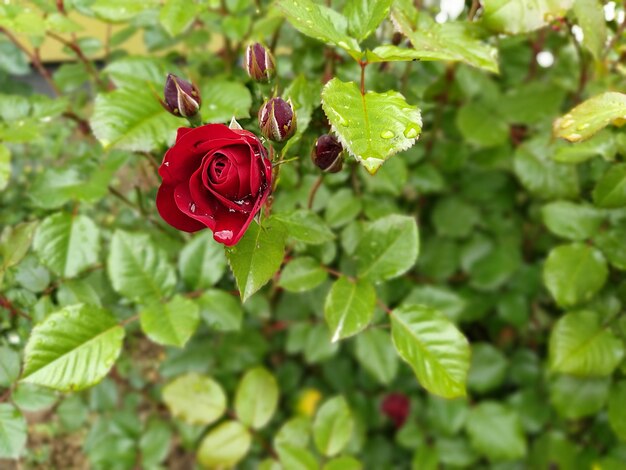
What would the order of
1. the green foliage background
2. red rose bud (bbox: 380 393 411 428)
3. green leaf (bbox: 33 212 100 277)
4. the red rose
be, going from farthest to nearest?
red rose bud (bbox: 380 393 411 428) < green leaf (bbox: 33 212 100 277) < the green foliage background < the red rose

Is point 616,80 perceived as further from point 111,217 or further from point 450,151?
point 111,217

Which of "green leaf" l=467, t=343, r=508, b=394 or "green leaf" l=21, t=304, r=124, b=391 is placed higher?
"green leaf" l=21, t=304, r=124, b=391

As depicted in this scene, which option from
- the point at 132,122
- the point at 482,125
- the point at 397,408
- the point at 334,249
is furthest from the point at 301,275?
the point at 397,408

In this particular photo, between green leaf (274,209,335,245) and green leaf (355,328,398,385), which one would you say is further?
green leaf (355,328,398,385)

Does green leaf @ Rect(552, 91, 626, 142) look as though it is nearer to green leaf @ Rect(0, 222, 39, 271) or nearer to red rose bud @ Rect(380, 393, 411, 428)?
green leaf @ Rect(0, 222, 39, 271)

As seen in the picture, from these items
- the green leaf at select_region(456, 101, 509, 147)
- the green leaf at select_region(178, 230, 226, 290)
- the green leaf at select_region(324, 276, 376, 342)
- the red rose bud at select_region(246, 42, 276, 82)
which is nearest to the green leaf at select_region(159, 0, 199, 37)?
the red rose bud at select_region(246, 42, 276, 82)

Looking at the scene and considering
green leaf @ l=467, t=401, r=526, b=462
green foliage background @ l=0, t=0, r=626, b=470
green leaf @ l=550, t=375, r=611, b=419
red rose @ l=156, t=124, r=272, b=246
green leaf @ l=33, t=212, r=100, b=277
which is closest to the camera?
red rose @ l=156, t=124, r=272, b=246

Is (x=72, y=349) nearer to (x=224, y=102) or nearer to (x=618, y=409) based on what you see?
(x=224, y=102)
